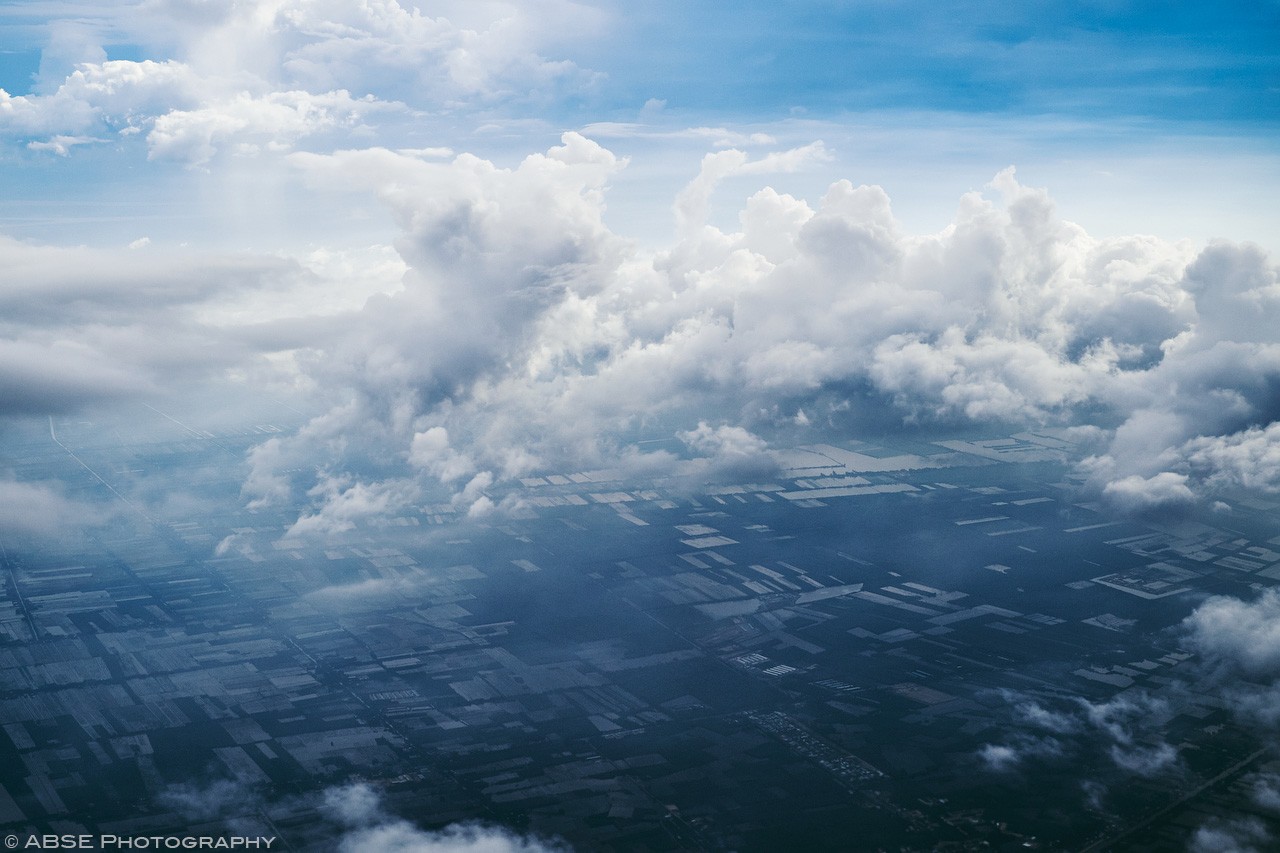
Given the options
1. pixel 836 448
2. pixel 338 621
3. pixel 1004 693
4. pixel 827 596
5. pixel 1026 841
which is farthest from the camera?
pixel 836 448

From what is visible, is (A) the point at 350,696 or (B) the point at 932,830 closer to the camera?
(B) the point at 932,830

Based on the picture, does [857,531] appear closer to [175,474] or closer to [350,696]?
[350,696]

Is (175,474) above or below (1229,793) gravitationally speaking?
above

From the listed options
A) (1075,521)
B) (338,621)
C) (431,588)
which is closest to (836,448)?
(1075,521)

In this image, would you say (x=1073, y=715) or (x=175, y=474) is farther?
(x=175, y=474)

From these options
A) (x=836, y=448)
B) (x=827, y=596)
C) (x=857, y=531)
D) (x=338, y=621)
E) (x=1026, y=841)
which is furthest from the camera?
(x=836, y=448)

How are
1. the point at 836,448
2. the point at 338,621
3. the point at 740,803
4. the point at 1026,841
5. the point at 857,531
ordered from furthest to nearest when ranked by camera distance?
the point at 836,448 < the point at 857,531 < the point at 338,621 < the point at 740,803 < the point at 1026,841

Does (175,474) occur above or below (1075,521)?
above

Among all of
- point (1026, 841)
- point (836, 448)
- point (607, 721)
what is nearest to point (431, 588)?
point (607, 721)

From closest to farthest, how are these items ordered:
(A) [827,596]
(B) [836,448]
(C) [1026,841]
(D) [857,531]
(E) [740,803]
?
(C) [1026,841], (E) [740,803], (A) [827,596], (D) [857,531], (B) [836,448]

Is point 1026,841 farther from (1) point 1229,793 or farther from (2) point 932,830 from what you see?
(1) point 1229,793
